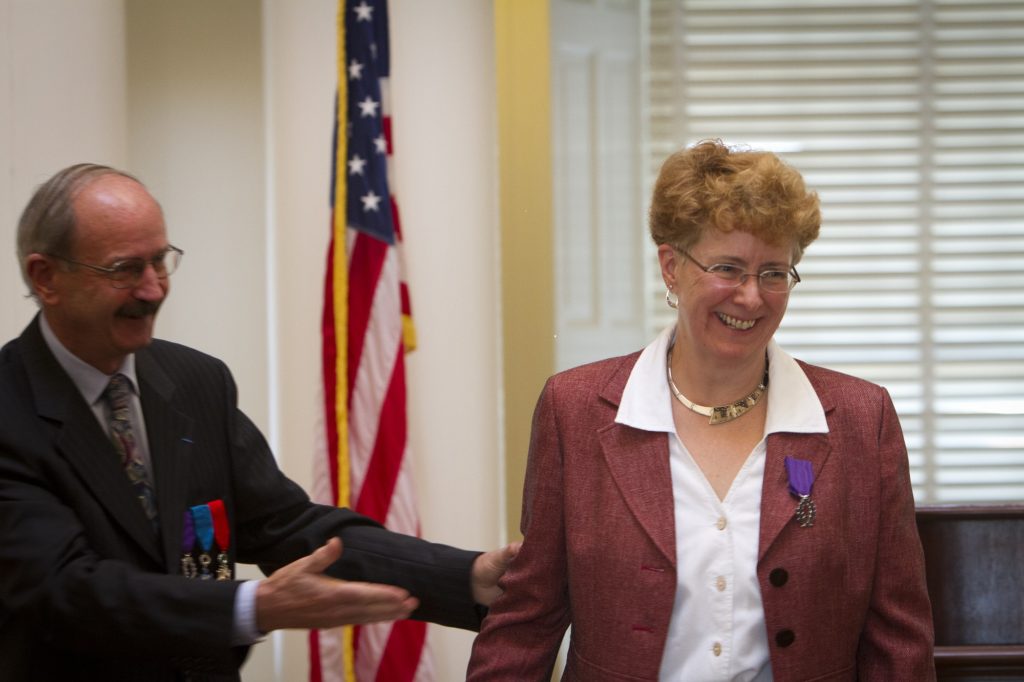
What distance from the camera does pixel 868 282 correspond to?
15.4ft

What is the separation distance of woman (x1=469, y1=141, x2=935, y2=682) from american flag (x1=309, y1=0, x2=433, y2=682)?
6.62ft

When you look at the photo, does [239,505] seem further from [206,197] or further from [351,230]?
[206,197]

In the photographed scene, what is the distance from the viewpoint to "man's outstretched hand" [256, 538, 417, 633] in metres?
1.97

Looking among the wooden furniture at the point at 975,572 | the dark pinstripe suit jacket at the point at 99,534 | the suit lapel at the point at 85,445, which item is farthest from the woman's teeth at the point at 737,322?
the wooden furniture at the point at 975,572

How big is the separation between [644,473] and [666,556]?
16 centimetres

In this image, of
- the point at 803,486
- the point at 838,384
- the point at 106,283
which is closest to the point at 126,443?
the point at 106,283

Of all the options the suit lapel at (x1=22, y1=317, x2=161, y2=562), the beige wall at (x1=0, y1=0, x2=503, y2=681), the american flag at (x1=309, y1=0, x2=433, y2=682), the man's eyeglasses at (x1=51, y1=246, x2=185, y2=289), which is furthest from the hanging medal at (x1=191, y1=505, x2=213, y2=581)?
the beige wall at (x1=0, y1=0, x2=503, y2=681)

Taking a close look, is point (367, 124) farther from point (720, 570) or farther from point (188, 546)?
point (720, 570)

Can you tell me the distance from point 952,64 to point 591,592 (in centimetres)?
357

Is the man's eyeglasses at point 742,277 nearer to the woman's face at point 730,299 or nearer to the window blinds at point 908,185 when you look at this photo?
the woman's face at point 730,299

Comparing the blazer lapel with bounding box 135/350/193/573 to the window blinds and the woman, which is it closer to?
the woman

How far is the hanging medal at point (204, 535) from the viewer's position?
7.03 ft

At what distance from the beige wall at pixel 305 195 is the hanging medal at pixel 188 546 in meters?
2.29

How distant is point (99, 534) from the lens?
6.55ft
